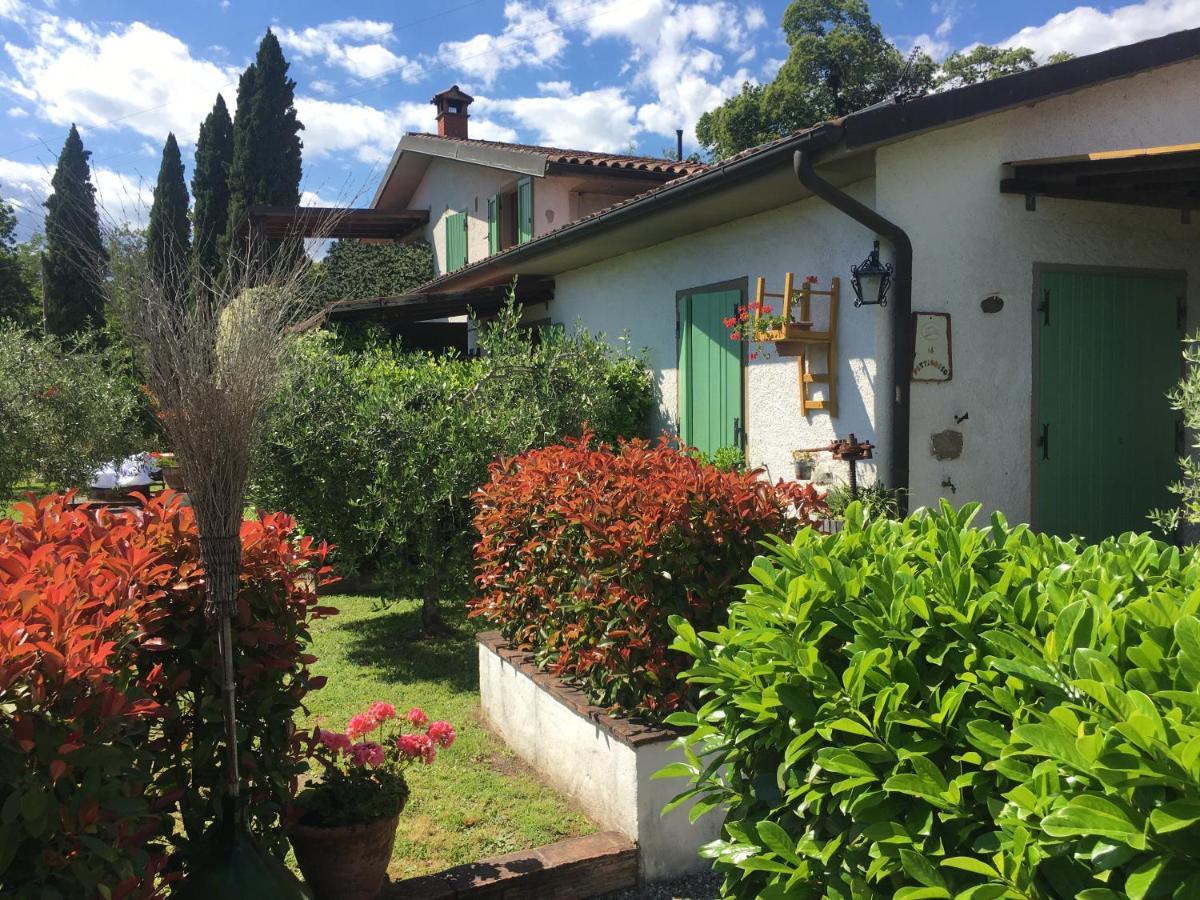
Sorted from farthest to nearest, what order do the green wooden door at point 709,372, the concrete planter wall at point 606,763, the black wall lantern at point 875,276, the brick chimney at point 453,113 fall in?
the brick chimney at point 453,113 → the green wooden door at point 709,372 → the black wall lantern at point 875,276 → the concrete planter wall at point 606,763

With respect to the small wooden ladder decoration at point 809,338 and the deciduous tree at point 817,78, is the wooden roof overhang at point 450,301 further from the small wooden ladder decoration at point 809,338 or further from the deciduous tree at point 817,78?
the deciduous tree at point 817,78

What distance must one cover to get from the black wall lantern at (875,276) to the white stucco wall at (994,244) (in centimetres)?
23

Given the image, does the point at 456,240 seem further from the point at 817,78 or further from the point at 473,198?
the point at 817,78

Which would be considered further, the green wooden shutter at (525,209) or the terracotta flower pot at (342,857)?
the green wooden shutter at (525,209)

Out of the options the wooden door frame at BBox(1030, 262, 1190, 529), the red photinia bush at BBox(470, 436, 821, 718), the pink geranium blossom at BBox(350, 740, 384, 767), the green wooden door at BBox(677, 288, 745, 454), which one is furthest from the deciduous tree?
the pink geranium blossom at BBox(350, 740, 384, 767)

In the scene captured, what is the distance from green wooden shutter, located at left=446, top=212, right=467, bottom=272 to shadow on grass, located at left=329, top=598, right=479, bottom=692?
1083 centimetres

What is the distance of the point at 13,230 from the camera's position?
3919 cm

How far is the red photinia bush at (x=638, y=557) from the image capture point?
3875mm

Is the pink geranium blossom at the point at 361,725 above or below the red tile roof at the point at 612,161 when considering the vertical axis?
below

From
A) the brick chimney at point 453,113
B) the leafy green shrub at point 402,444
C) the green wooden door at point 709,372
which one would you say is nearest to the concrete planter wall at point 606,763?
the leafy green shrub at point 402,444

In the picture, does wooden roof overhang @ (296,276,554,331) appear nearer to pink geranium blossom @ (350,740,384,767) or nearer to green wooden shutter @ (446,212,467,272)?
green wooden shutter @ (446,212,467,272)

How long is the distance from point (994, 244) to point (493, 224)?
37.4 ft

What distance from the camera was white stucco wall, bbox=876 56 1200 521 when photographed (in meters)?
6.18

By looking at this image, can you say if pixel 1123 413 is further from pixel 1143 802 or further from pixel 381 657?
pixel 1143 802
